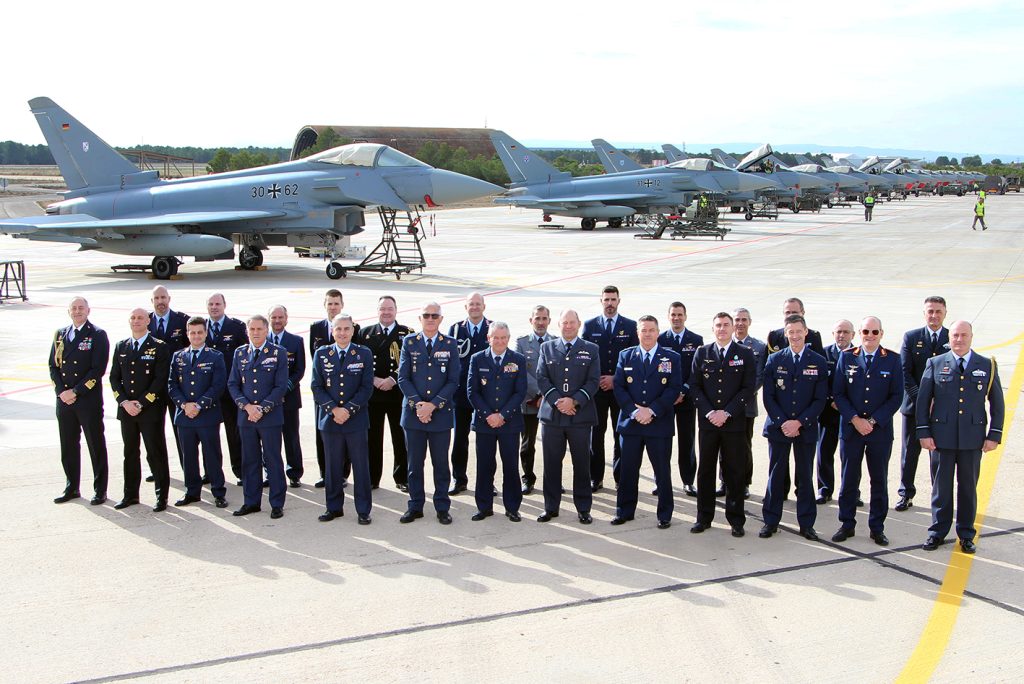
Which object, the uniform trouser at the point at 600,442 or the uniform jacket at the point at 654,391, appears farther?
the uniform trouser at the point at 600,442

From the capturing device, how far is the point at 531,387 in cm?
755

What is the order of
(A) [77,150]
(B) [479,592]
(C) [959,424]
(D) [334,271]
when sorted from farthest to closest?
(A) [77,150] < (D) [334,271] < (C) [959,424] < (B) [479,592]

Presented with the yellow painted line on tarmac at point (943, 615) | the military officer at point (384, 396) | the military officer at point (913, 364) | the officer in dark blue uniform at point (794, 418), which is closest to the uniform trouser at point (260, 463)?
the military officer at point (384, 396)

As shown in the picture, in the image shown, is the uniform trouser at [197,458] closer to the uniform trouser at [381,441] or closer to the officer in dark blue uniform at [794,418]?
the uniform trouser at [381,441]

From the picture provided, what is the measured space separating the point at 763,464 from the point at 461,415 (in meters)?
2.74

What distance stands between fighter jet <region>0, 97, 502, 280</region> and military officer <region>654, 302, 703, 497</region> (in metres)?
14.6

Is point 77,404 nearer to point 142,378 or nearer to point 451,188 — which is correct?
point 142,378

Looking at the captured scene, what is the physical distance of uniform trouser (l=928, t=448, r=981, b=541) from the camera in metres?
6.22

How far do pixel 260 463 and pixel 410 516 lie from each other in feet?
4.06

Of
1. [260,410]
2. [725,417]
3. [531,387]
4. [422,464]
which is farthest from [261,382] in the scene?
[725,417]

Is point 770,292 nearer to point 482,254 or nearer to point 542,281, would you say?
point 542,281

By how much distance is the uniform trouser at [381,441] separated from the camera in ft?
25.4

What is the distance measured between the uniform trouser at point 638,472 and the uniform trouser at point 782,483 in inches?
27.7

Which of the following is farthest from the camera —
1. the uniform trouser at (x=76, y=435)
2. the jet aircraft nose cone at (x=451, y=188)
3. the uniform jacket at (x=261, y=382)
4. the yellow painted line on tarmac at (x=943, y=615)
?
the jet aircraft nose cone at (x=451, y=188)
